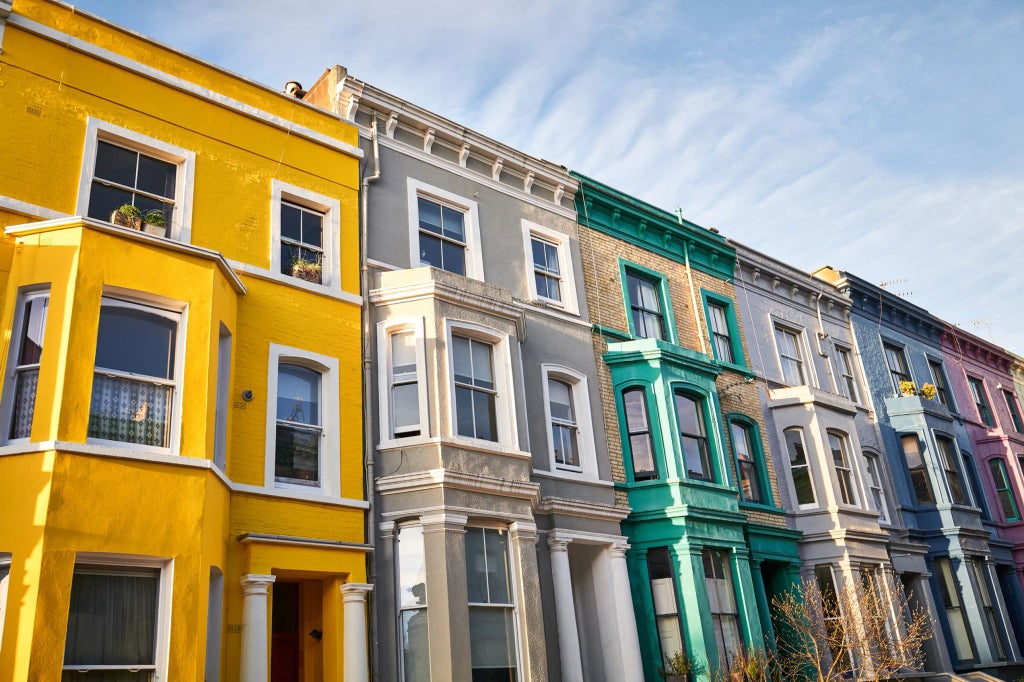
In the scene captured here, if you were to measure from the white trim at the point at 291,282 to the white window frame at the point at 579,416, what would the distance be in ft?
13.8

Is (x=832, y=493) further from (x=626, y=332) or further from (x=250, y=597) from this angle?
(x=250, y=597)

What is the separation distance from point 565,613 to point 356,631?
158 inches

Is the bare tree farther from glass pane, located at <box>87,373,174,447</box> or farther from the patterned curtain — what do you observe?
the patterned curtain

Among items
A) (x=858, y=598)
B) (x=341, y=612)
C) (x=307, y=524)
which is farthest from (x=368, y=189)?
(x=858, y=598)

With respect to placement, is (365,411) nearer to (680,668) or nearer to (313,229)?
(313,229)

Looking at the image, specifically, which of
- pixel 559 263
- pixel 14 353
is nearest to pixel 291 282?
pixel 14 353

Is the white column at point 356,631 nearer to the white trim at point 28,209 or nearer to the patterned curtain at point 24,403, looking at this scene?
the patterned curtain at point 24,403

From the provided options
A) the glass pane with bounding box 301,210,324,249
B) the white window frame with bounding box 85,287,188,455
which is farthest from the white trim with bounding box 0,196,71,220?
the glass pane with bounding box 301,210,324,249

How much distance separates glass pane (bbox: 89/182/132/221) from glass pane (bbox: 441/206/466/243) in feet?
19.6

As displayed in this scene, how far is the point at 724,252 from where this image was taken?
73.5 feet

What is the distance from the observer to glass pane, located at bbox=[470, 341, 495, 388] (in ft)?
49.4

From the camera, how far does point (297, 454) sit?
1309cm

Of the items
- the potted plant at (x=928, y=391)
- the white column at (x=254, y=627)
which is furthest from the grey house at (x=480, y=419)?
the potted plant at (x=928, y=391)

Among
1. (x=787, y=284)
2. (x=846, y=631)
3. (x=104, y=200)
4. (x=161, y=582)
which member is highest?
(x=787, y=284)
